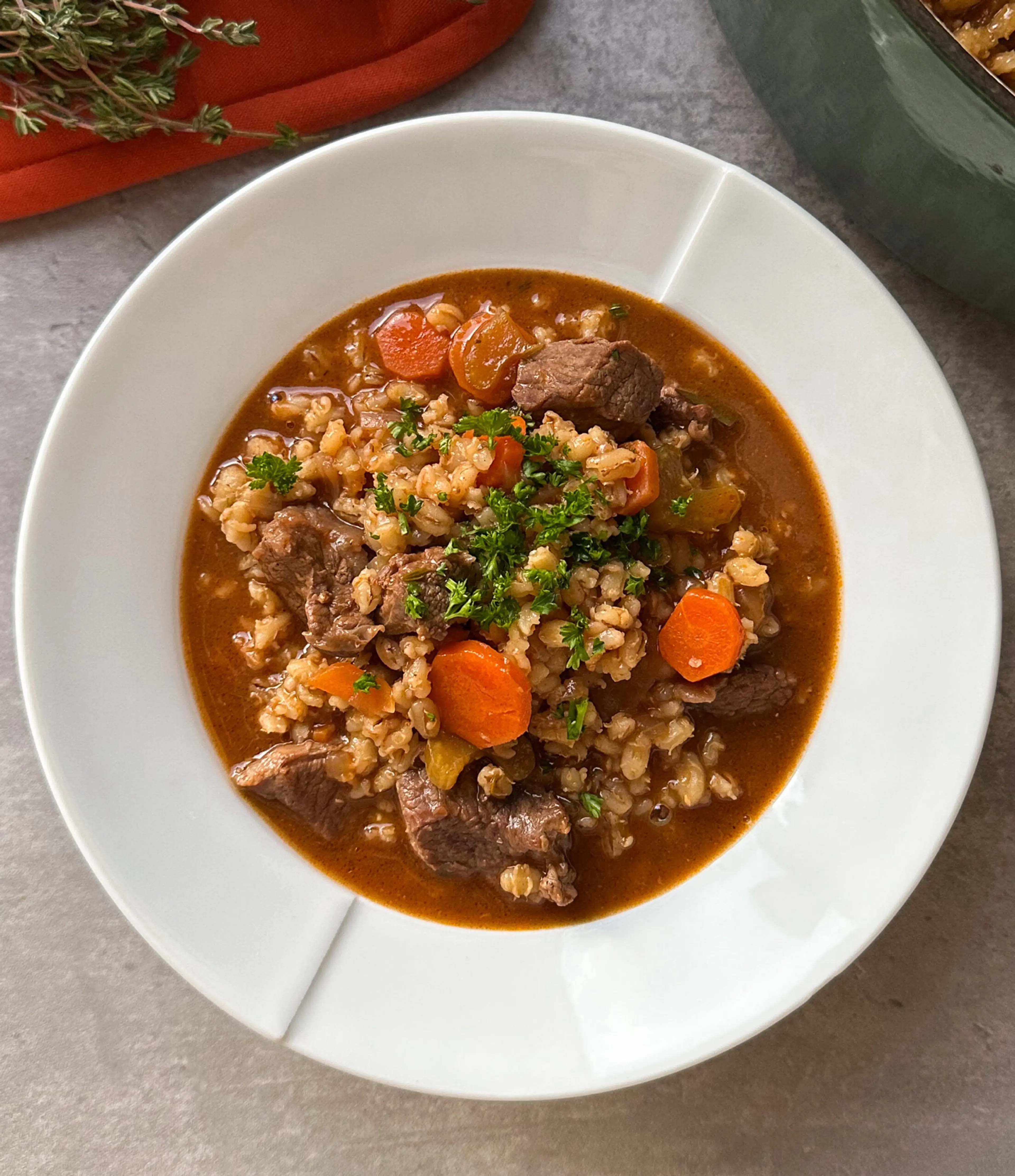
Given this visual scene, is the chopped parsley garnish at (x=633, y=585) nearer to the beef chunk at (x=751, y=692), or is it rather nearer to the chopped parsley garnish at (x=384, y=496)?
the beef chunk at (x=751, y=692)

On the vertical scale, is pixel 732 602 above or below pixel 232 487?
above

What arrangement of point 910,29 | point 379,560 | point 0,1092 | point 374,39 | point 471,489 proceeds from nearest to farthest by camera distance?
point 910,29 < point 471,489 < point 379,560 < point 374,39 < point 0,1092

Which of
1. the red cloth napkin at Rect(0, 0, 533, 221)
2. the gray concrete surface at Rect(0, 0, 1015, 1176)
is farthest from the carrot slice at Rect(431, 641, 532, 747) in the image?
the red cloth napkin at Rect(0, 0, 533, 221)

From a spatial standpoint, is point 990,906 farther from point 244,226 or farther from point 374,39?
point 374,39

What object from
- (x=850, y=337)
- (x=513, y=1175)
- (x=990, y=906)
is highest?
(x=850, y=337)

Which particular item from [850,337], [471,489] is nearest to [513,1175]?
[471,489]

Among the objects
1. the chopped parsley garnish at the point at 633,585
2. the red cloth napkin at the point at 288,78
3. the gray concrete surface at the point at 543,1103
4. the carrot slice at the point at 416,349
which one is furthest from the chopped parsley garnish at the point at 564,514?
the red cloth napkin at the point at 288,78

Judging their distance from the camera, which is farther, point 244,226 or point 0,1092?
point 0,1092
